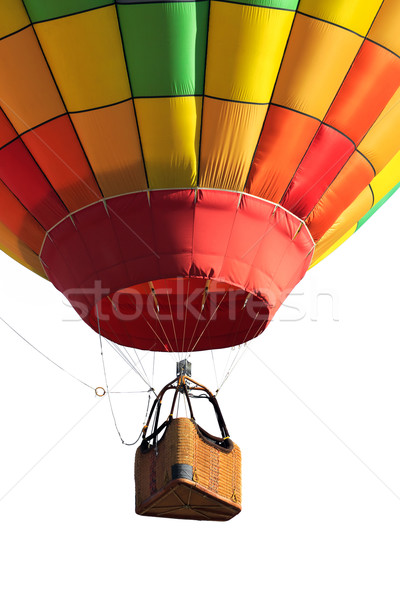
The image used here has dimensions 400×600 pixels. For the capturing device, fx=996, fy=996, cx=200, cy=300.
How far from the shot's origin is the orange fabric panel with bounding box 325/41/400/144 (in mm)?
6891

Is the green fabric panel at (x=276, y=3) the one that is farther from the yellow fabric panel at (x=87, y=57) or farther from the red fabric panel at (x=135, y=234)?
the red fabric panel at (x=135, y=234)

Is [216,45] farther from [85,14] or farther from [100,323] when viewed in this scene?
[100,323]

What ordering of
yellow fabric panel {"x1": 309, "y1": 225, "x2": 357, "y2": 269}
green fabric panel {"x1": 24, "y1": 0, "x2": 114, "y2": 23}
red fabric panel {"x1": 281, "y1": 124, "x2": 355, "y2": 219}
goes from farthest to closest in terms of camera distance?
yellow fabric panel {"x1": 309, "y1": 225, "x2": 357, "y2": 269}, red fabric panel {"x1": 281, "y1": 124, "x2": 355, "y2": 219}, green fabric panel {"x1": 24, "y1": 0, "x2": 114, "y2": 23}

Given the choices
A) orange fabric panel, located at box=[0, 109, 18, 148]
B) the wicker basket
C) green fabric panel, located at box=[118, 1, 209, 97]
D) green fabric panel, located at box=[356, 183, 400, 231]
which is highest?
green fabric panel, located at box=[356, 183, 400, 231]

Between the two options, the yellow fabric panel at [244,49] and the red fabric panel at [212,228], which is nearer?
the yellow fabric panel at [244,49]

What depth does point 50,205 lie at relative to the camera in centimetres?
697

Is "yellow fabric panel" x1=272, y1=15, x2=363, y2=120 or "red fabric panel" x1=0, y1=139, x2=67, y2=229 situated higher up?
"yellow fabric panel" x1=272, y1=15, x2=363, y2=120

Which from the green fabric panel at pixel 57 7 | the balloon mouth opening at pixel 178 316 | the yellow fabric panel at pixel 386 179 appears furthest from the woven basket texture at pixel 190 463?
the green fabric panel at pixel 57 7

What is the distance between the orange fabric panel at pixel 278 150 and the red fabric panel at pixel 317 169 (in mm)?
69

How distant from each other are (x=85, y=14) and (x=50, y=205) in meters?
1.35

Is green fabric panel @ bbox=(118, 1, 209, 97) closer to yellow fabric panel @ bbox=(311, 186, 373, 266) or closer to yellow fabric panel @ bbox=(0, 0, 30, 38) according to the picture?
yellow fabric panel @ bbox=(0, 0, 30, 38)

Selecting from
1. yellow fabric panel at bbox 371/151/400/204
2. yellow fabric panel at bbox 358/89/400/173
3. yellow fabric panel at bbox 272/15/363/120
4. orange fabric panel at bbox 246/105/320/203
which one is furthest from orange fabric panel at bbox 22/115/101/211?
yellow fabric panel at bbox 371/151/400/204

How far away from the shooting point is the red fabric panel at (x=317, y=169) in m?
6.97

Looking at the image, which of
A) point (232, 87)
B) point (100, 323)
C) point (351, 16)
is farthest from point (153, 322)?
point (351, 16)
